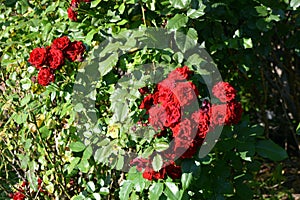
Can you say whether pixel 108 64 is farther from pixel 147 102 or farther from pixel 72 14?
pixel 72 14

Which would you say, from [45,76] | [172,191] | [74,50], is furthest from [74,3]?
[172,191]

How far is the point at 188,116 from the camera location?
1977mm

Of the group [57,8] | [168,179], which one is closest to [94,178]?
[168,179]

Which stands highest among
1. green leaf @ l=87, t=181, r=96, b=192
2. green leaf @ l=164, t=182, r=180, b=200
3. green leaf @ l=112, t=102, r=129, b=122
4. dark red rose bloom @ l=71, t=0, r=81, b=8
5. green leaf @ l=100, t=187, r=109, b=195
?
dark red rose bloom @ l=71, t=0, r=81, b=8

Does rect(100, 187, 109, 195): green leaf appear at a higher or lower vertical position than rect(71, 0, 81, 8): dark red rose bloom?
lower

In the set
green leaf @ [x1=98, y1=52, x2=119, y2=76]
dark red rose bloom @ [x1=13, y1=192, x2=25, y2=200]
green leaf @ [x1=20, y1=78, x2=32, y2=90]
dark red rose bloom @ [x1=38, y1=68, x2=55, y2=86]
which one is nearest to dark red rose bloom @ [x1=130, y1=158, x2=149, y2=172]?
green leaf @ [x1=98, y1=52, x2=119, y2=76]

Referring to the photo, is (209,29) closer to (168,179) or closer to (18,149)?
(168,179)

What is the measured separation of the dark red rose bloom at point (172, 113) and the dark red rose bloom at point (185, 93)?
26mm

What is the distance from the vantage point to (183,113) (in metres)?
1.97

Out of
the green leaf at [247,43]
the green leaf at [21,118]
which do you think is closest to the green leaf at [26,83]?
the green leaf at [21,118]

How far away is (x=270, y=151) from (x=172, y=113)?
1.72 feet

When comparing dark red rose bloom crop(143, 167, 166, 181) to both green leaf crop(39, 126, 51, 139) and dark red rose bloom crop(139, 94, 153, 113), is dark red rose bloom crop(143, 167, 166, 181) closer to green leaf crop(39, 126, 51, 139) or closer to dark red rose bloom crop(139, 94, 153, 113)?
dark red rose bloom crop(139, 94, 153, 113)

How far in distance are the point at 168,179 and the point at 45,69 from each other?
2.17 ft

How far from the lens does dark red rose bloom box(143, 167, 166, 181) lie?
211 centimetres
